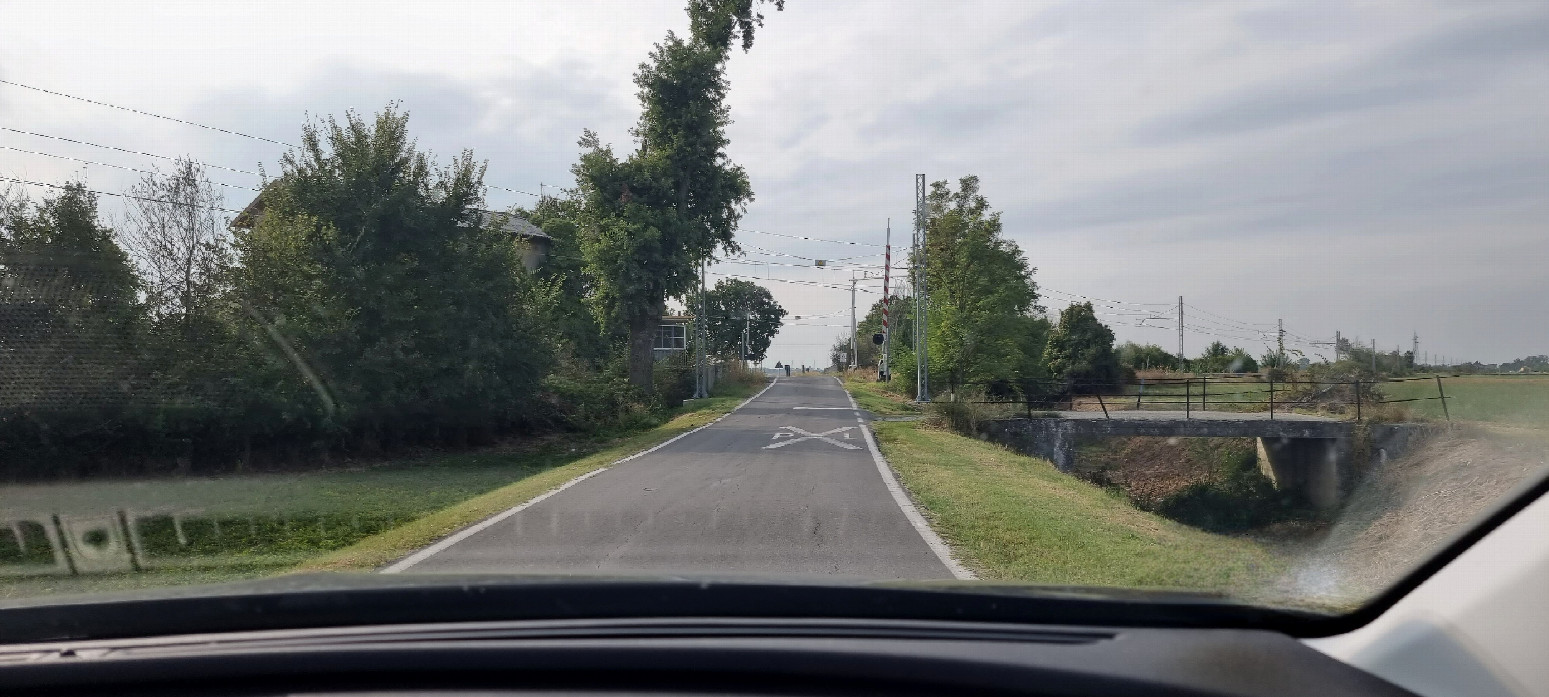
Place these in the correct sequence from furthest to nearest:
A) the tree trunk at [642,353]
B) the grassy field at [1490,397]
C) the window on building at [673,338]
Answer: the window on building at [673,338] < the tree trunk at [642,353] < the grassy field at [1490,397]

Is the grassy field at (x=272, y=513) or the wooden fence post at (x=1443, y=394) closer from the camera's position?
the wooden fence post at (x=1443, y=394)

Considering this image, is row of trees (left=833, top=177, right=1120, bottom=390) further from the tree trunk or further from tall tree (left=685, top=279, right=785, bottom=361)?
tall tree (left=685, top=279, right=785, bottom=361)

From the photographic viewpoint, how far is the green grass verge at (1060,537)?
23.1ft

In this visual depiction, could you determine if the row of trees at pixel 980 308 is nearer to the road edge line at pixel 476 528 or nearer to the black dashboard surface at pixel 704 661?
the road edge line at pixel 476 528

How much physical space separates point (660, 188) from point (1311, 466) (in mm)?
27872

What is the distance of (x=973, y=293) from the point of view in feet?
141

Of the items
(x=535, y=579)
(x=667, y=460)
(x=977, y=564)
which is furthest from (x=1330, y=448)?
(x=667, y=460)

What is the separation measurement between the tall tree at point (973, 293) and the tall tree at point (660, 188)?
11.1m

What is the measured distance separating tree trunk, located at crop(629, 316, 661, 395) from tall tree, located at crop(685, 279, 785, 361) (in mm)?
61397

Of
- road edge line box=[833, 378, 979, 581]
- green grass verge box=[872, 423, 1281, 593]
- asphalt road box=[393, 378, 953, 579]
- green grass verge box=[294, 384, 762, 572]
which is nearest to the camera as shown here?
green grass verge box=[872, 423, 1281, 593]

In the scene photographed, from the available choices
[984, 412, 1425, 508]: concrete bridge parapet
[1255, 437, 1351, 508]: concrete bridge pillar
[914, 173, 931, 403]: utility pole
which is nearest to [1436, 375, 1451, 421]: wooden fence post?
[984, 412, 1425, 508]: concrete bridge parapet

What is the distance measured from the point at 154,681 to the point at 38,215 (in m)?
17.3

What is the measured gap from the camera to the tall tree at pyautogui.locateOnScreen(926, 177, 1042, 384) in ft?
139

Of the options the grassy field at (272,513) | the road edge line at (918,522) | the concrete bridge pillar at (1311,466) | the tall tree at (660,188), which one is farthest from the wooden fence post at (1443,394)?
the tall tree at (660,188)
